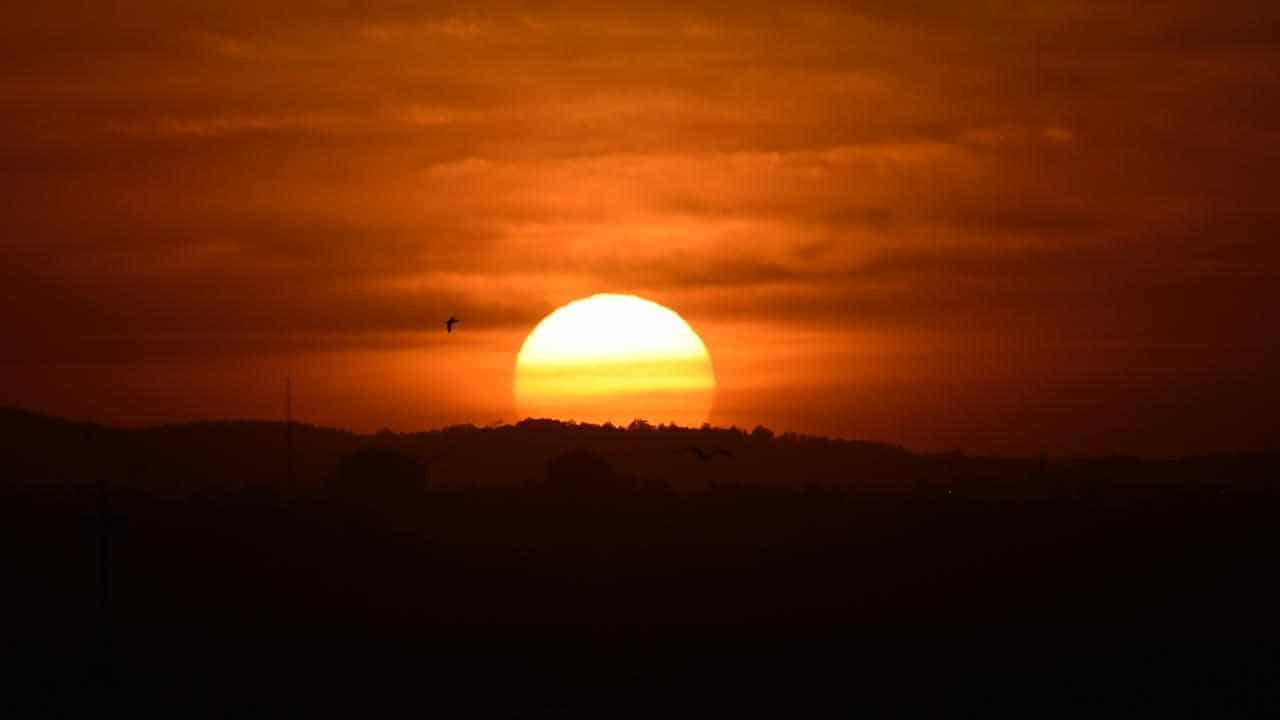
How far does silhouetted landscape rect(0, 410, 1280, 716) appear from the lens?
59781mm

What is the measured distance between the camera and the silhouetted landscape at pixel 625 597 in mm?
59781

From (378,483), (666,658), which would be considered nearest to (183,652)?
(666,658)

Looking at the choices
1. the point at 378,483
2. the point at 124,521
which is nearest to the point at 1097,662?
the point at 124,521

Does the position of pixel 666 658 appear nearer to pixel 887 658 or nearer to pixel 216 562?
pixel 887 658

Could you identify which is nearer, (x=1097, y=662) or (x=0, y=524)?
(x=1097, y=662)

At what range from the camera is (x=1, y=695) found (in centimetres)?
5522

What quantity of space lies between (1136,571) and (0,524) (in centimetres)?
4133

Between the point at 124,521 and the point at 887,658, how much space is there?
99.8ft

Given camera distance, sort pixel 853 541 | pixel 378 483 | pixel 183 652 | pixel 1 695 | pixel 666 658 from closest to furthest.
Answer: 1. pixel 1 695
2. pixel 183 652
3. pixel 666 658
4. pixel 853 541
5. pixel 378 483

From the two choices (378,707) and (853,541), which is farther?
(853,541)

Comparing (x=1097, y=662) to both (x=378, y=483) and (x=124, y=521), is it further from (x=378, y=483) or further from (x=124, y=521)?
(x=378, y=483)

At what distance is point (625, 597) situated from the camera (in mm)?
75000

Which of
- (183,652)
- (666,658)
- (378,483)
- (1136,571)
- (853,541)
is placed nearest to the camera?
(183,652)

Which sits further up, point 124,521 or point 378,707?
point 124,521
